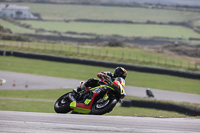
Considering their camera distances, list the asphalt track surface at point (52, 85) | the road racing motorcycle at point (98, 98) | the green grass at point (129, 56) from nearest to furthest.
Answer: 1. the road racing motorcycle at point (98, 98)
2. the asphalt track surface at point (52, 85)
3. the green grass at point (129, 56)

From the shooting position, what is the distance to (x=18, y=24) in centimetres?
9294

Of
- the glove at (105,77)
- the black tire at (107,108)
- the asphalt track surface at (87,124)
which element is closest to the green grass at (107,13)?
the glove at (105,77)

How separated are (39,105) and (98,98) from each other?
12551 millimetres

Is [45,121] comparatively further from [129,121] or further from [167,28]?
[167,28]

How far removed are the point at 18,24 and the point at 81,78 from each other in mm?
60949

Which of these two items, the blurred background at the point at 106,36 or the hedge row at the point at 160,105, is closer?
the hedge row at the point at 160,105

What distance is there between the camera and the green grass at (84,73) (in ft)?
115

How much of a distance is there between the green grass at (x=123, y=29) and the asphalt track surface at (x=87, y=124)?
8035 cm

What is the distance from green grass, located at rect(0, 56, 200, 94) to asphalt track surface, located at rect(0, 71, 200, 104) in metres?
1.77

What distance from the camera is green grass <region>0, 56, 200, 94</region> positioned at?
3497cm

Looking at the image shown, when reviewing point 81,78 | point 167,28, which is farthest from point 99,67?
point 167,28

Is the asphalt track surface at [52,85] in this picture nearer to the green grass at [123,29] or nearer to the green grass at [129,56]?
the green grass at [129,56]

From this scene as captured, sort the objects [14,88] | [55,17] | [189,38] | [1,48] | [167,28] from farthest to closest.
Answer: [55,17] → [167,28] → [189,38] → [1,48] → [14,88]

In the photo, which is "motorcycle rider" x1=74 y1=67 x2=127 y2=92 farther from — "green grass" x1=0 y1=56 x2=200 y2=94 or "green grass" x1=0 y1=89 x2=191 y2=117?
"green grass" x1=0 y1=56 x2=200 y2=94
